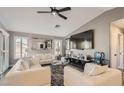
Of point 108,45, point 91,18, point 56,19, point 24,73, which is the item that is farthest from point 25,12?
point 108,45

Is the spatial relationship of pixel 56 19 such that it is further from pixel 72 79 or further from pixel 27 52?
pixel 72 79

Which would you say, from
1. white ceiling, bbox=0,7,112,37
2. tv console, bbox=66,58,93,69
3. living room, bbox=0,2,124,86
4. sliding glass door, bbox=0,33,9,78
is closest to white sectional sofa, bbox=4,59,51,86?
living room, bbox=0,2,124,86

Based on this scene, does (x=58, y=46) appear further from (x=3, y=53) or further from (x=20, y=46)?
(x=3, y=53)

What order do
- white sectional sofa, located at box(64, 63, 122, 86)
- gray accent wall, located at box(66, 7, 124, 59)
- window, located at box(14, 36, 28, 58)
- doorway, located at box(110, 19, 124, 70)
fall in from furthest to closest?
window, located at box(14, 36, 28, 58)
doorway, located at box(110, 19, 124, 70)
gray accent wall, located at box(66, 7, 124, 59)
white sectional sofa, located at box(64, 63, 122, 86)

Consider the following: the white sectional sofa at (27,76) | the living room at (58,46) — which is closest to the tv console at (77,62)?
the living room at (58,46)

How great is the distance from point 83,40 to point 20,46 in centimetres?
396

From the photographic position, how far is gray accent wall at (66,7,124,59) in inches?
172

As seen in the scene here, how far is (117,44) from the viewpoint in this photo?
17.0 ft

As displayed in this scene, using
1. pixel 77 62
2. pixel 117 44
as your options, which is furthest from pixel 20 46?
pixel 117 44

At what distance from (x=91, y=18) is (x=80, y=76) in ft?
13.7

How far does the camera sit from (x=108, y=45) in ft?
15.5

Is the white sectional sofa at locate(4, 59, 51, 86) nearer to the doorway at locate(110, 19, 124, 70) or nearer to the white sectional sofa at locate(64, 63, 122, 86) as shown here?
the white sectional sofa at locate(64, 63, 122, 86)

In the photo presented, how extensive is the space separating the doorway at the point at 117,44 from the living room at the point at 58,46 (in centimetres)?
20

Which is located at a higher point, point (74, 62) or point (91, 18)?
point (91, 18)
